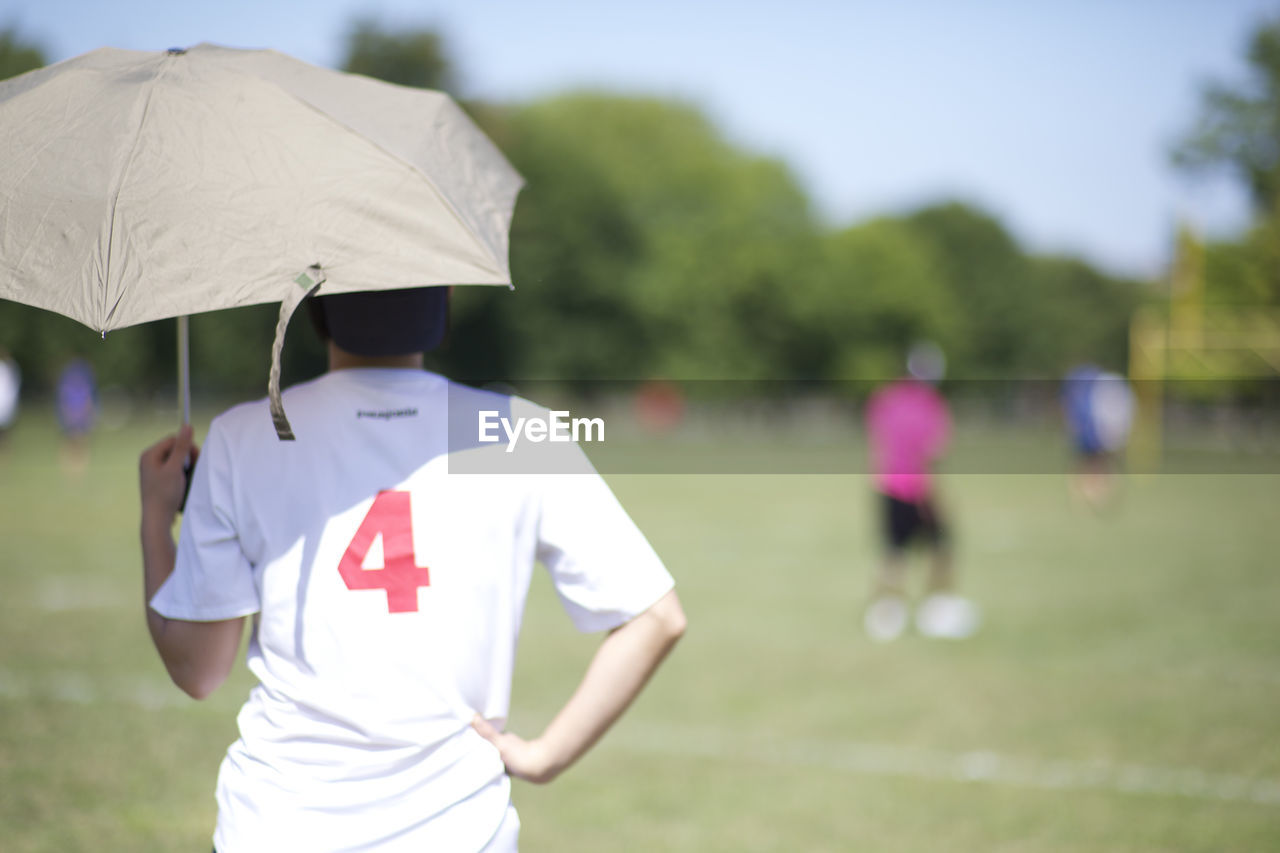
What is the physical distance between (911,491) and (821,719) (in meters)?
3.27

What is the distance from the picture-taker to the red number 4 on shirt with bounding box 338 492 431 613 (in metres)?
1.79

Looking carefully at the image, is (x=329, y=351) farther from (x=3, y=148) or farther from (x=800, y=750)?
(x=800, y=750)

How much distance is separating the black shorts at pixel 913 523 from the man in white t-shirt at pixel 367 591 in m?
7.87

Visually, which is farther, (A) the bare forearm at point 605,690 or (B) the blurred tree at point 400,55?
(B) the blurred tree at point 400,55

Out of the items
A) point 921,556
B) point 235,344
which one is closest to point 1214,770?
point 921,556

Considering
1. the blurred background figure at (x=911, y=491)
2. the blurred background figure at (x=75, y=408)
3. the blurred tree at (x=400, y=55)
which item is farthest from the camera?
the blurred tree at (x=400, y=55)

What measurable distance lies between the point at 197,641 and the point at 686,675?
6.01m

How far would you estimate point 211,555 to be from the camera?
179 cm

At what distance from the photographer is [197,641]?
1.85 meters

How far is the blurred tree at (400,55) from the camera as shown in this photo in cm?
4234

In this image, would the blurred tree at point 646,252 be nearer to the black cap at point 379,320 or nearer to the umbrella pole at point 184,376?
the umbrella pole at point 184,376

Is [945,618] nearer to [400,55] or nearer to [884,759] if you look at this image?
[884,759]

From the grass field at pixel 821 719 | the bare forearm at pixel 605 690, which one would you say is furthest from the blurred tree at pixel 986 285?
the bare forearm at pixel 605 690

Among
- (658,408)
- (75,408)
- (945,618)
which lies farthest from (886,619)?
(658,408)
